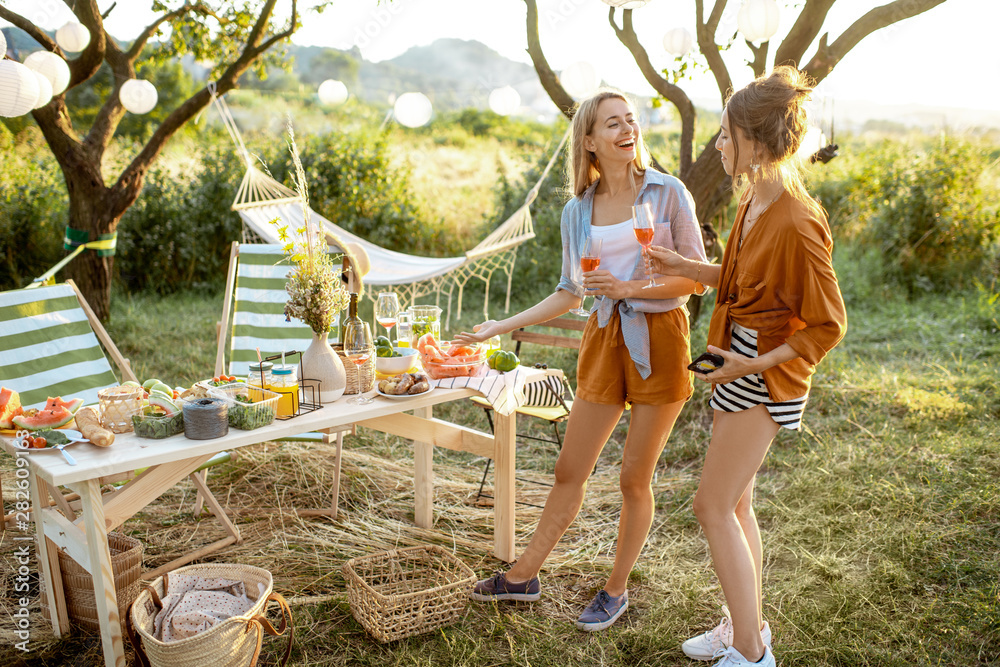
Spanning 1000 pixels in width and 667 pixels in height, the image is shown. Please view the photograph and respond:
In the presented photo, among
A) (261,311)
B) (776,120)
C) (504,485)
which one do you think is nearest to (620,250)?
(776,120)

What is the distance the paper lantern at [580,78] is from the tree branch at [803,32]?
117cm

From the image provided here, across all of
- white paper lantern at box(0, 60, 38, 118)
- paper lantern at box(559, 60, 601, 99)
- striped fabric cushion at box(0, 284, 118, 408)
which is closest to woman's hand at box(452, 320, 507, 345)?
striped fabric cushion at box(0, 284, 118, 408)

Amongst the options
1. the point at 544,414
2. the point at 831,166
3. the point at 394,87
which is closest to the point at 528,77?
the point at 394,87

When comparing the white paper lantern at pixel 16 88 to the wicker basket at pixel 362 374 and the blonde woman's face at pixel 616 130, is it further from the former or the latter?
the blonde woman's face at pixel 616 130

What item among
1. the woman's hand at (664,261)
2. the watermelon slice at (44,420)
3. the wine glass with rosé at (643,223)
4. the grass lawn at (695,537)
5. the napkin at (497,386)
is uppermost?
the wine glass with rosé at (643,223)

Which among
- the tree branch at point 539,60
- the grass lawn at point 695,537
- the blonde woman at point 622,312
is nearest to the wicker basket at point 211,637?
the grass lawn at point 695,537

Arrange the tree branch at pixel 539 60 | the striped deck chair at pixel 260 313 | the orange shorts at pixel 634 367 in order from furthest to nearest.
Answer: the tree branch at pixel 539 60
the striped deck chair at pixel 260 313
the orange shorts at pixel 634 367

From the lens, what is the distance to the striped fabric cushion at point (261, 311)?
3102 millimetres

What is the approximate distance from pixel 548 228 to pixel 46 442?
20.1ft

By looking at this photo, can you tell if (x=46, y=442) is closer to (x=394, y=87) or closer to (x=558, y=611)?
(x=558, y=611)

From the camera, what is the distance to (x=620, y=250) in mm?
2006

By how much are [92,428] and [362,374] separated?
726mm

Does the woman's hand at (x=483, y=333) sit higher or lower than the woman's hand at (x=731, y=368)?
lower

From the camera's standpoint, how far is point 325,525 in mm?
2916
